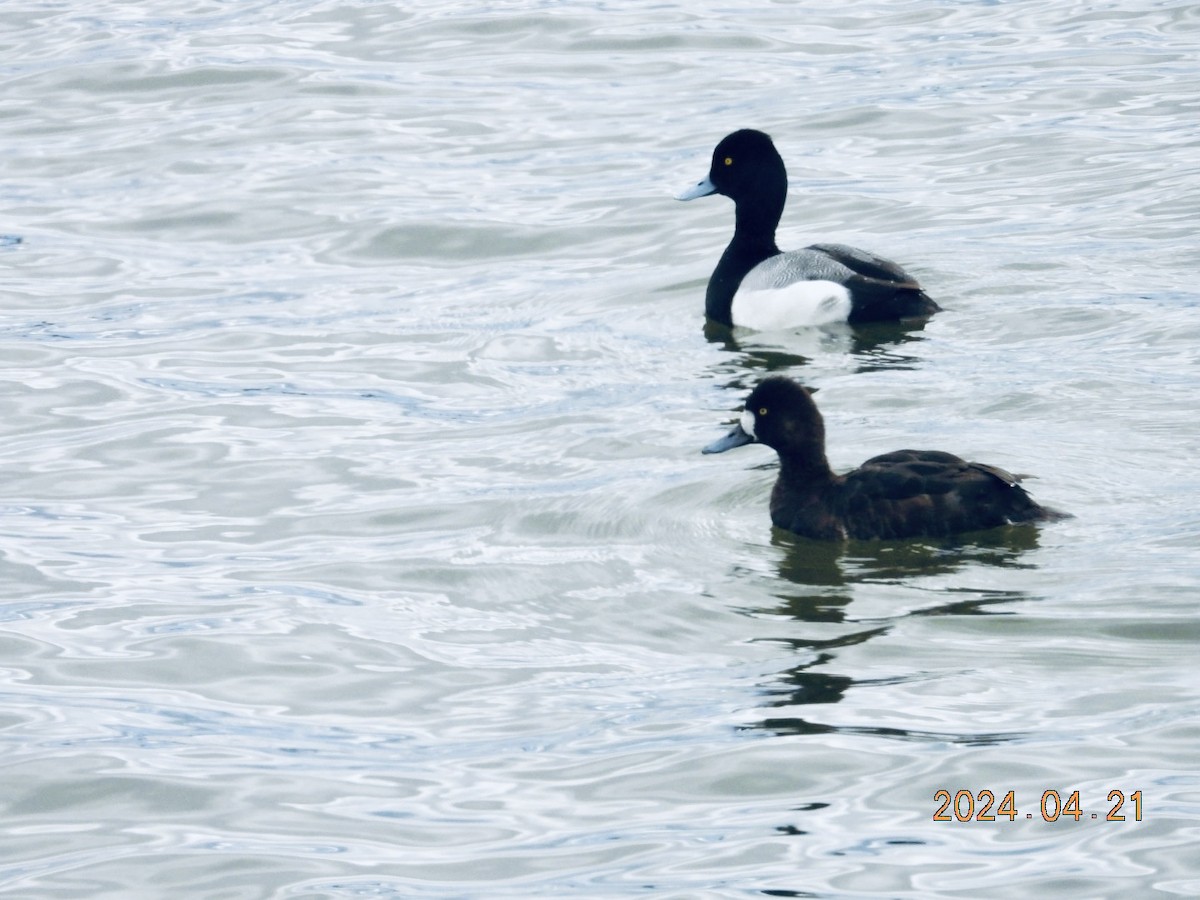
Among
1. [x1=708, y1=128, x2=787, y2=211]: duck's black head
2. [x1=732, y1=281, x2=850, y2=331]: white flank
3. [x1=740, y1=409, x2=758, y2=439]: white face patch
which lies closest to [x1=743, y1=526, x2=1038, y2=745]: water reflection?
[x1=740, y1=409, x2=758, y2=439]: white face patch

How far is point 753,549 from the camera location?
8773 mm

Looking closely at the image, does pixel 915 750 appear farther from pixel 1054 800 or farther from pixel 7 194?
pixel 7 194

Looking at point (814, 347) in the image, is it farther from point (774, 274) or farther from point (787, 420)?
point (787, 420)

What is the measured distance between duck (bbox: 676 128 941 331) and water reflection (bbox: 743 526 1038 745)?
3592mm

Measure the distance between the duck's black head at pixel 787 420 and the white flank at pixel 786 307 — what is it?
3.41 meters

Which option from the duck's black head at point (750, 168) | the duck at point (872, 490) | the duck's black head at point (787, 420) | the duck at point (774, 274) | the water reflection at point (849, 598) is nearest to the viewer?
the water reflection at point (849, 598)

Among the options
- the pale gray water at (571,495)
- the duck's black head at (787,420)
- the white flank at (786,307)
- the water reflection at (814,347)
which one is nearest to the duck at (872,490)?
the duck's black head at (787,420)

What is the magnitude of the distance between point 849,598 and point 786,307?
4806mm

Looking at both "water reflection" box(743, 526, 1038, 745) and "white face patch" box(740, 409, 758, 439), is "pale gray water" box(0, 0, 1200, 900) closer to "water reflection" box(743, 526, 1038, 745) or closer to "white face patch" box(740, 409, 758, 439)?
"water reflection" box(743, 526, 1038, 745)

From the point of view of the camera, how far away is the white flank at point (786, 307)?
1259 cm

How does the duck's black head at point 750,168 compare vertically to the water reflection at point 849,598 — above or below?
above
